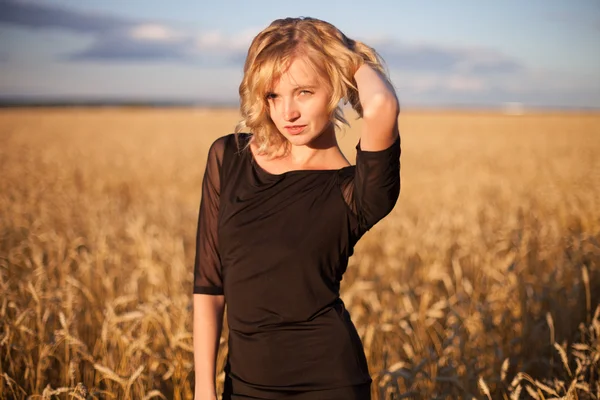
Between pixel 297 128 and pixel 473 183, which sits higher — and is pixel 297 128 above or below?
above

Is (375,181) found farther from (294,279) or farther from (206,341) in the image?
(206,341)

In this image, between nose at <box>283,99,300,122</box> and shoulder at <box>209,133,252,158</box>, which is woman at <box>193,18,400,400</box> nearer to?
nose at <box>283,99,300,122</box>

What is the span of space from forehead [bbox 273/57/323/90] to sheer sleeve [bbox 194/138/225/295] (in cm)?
33

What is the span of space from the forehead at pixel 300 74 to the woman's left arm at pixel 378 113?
6.1 inches

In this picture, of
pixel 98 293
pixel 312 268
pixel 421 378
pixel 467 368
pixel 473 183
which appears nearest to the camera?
pixel 312 268

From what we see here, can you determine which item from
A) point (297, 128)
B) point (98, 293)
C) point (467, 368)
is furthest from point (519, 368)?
point (98, 293)

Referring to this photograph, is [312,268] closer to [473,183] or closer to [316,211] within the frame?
[316,211]

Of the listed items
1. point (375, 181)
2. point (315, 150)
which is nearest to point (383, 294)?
point (315, 150)

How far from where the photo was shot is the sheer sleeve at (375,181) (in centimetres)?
151

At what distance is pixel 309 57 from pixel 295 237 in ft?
1.61

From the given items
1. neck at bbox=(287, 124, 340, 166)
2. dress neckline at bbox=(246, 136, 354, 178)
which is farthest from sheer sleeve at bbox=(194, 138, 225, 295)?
neck at bbox=(287, 124, 340, 166)

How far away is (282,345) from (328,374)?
15cm

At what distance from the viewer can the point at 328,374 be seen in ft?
5.31

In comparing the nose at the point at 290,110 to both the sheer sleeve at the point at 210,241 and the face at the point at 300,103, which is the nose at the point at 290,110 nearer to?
the face at the point at 300,103
